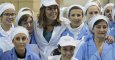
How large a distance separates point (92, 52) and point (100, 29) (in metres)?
0.34

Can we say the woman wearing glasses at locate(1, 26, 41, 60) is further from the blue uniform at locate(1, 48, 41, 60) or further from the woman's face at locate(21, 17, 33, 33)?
the woman's face at locate(21, 17, 33, 33)

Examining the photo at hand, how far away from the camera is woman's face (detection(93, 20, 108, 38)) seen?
4398 mm

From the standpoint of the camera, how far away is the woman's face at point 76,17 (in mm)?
5051

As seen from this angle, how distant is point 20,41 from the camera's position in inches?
174

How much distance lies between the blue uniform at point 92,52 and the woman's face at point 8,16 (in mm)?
1226

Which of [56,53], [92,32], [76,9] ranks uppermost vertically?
[76,9]

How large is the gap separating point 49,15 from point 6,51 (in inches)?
36.1

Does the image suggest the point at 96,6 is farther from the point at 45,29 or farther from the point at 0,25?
the point at 0,25

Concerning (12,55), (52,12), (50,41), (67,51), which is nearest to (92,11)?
(52,12)

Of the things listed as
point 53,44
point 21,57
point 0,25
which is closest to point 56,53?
point 53,44

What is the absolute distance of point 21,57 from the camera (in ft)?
14.7

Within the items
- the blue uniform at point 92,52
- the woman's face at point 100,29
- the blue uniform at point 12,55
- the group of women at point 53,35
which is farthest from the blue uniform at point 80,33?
the blue uniform at point 12,55

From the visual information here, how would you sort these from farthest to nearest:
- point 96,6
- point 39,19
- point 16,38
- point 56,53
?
point 96,6, point 39,19, point 56,53, point 16,38

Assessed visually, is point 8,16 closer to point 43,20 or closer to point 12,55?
point 43,20
